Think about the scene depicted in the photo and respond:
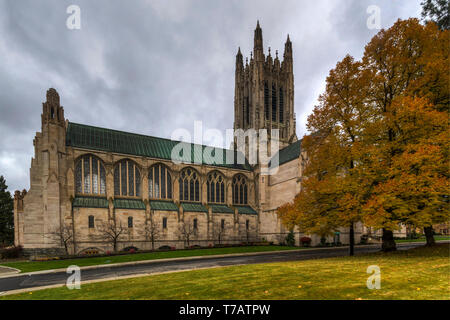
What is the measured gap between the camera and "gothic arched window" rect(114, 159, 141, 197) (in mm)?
37994

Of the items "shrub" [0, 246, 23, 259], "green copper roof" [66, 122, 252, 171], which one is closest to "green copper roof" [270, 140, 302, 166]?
"green copper roof" [66, 122, 252, 171]

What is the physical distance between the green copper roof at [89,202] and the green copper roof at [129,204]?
156 centimetres

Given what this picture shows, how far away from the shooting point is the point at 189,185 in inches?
1709

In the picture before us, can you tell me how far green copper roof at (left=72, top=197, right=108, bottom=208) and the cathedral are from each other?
12cm

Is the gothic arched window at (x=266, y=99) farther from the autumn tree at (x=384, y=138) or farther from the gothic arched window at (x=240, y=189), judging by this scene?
the autumn tree at (x=384, y=138)

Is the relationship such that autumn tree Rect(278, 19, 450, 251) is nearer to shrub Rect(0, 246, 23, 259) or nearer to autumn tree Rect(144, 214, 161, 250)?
autumn tree Rect(144, 214, 161, 250)

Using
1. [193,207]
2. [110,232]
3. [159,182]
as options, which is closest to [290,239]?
[193,207]

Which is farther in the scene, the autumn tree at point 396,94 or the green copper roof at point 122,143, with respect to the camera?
the green copper roof at point 122,143

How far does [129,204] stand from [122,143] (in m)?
10.4

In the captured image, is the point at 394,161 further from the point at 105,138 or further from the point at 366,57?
the point at 105,138

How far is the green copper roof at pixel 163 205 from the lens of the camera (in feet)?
126

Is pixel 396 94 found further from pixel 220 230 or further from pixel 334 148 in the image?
pixel 220 230

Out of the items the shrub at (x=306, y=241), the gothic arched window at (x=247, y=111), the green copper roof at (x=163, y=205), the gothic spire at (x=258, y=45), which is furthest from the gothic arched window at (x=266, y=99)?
the green copper roof at (x=163, y=205)
